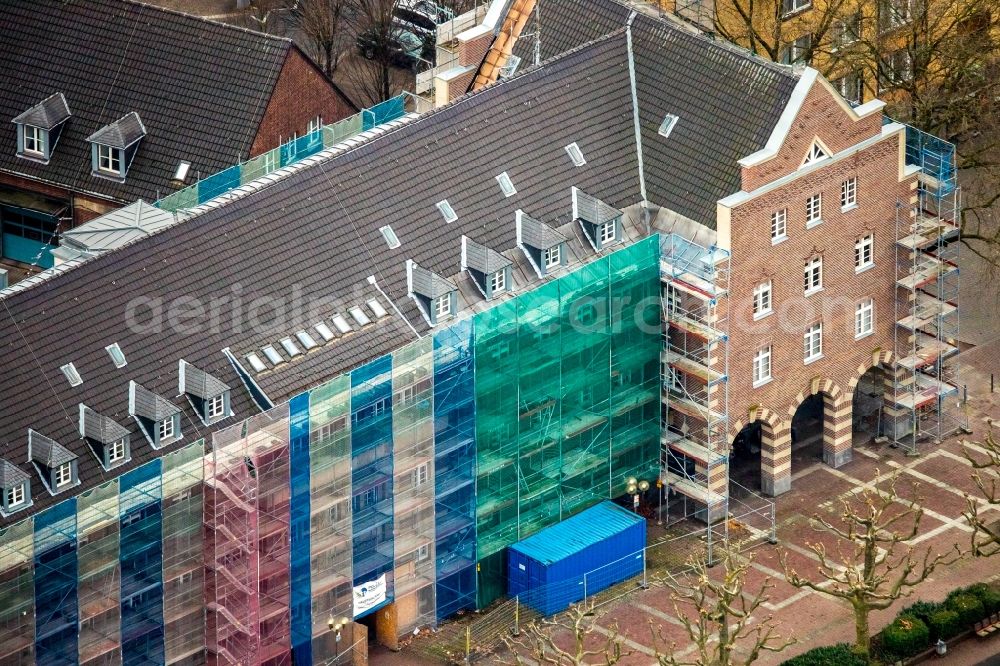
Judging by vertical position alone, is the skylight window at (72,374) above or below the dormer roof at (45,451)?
above

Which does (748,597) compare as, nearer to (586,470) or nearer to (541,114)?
(586,470)

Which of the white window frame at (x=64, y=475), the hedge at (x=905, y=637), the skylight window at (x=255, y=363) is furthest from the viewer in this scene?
the hedge at (x=905, y=637)

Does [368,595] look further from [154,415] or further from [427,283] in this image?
[427,283]

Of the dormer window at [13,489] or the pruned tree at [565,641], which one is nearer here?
the dormer window at [13,489]

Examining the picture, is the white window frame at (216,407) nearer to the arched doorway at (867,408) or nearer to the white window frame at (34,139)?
the white window frame at (34,139)

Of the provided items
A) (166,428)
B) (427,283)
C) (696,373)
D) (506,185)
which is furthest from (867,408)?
(166,428)

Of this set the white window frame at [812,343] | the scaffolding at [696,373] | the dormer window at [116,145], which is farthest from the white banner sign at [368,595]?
the dormer window at [116,145]
